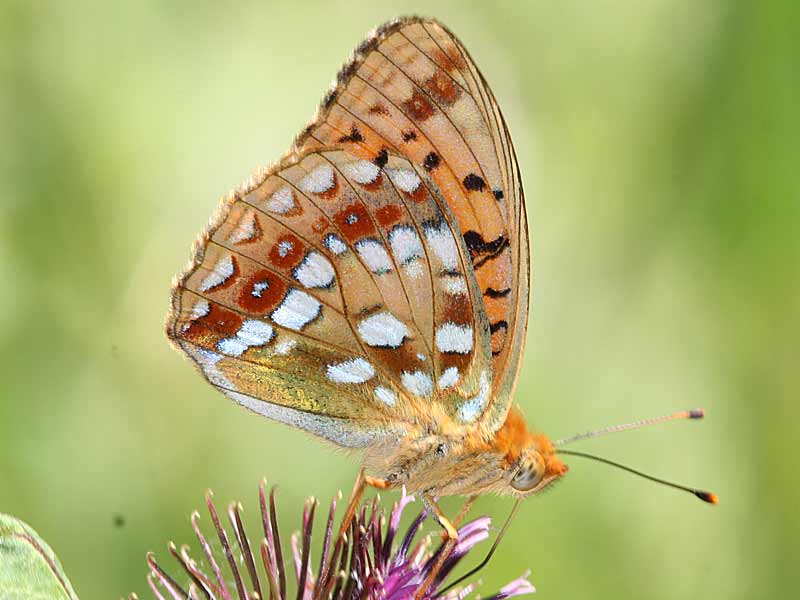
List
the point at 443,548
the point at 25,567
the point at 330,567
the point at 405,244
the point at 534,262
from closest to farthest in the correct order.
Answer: the point at 25,567, the point at 330,567, the point at 443,548, the point at 405,244, the point at 534,262

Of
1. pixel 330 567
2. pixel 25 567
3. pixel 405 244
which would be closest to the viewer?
pixel 25 567

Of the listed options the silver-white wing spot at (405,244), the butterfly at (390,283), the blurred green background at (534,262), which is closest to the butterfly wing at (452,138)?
the butterfly at (390,283)

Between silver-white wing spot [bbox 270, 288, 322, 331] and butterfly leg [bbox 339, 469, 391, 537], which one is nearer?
butterfly leg [bbox 339, 469, 391, 537]

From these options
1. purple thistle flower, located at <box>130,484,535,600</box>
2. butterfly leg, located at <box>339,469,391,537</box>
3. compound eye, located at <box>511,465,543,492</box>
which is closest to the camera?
purple thistle flower, located at <box>130,484,535,600</box>

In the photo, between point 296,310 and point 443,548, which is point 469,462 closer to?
point 443,548

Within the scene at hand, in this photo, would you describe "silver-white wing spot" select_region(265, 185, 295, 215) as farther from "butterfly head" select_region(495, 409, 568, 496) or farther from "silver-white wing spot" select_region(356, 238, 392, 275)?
"butterfly head" select_region(495, 409, 568, 496)

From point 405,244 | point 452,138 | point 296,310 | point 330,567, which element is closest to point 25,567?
point 330,567

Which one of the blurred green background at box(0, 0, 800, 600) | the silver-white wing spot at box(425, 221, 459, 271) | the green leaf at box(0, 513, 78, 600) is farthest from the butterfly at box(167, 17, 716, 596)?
the blurred green background at box(0, 0, 800, 600)

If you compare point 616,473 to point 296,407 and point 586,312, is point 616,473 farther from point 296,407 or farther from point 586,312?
point 296,407
